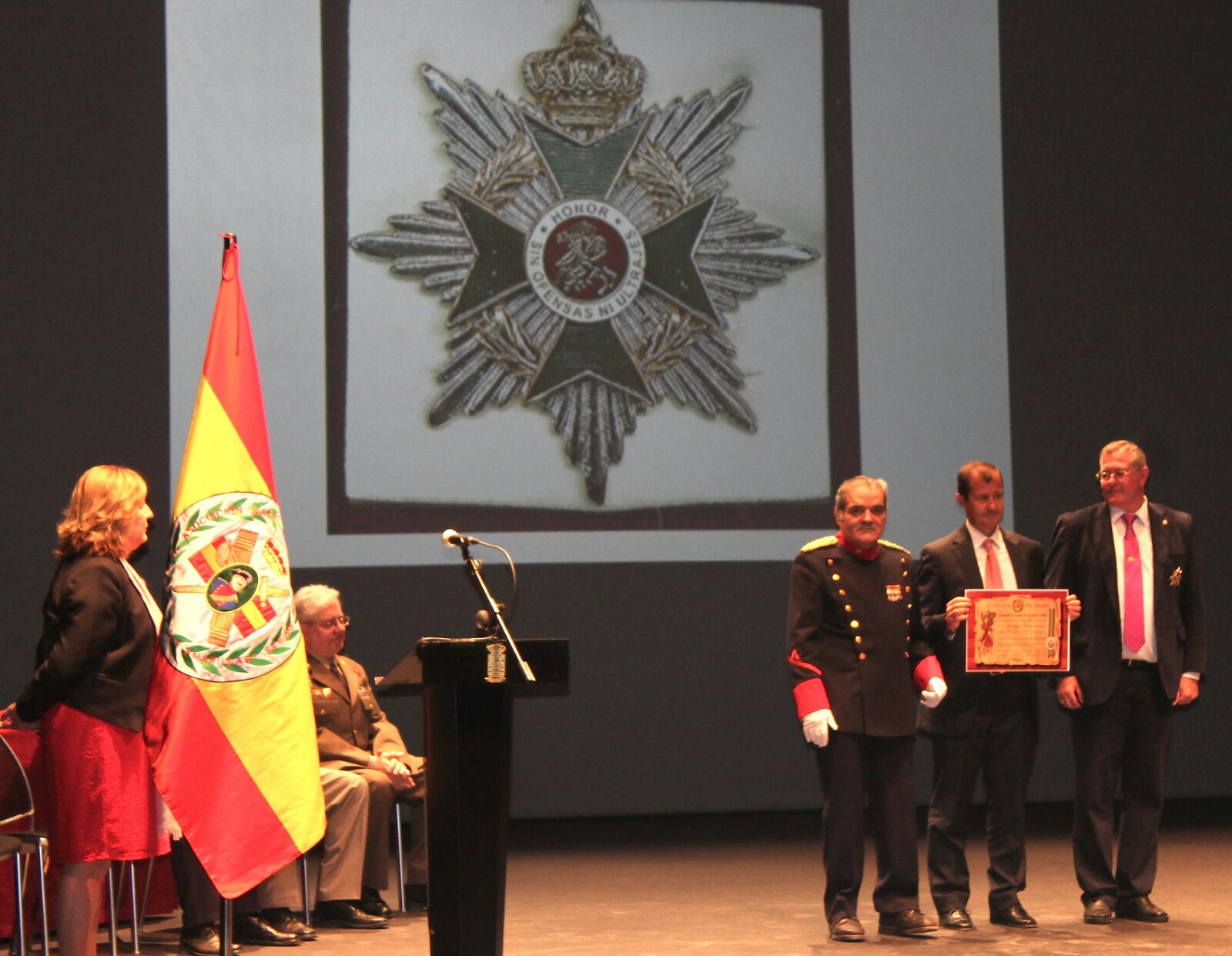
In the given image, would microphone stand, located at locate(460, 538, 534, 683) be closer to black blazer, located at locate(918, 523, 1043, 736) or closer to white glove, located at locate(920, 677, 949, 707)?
white glove, located at locate(920, 677, 949, 707)

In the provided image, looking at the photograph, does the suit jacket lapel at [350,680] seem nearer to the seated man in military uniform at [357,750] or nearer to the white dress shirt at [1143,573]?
the seated man in military uniform at [357,750]

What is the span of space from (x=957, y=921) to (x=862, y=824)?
443 mm

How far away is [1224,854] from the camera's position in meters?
6.16

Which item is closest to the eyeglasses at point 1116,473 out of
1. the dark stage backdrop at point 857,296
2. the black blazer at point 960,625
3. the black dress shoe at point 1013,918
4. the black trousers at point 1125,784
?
the black blazer at point 960,625

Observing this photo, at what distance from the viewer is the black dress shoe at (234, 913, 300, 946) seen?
4.65m

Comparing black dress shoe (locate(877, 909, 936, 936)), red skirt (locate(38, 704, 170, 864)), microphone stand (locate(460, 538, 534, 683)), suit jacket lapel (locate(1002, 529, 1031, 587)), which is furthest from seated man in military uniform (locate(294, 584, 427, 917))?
suit jacket lapel (locate(1002, 529, 1031, 587))

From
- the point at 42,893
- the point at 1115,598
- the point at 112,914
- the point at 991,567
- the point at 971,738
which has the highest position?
the point at 991,567

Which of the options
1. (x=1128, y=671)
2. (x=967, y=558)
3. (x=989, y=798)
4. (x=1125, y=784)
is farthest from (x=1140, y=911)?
(x=967, y=558)

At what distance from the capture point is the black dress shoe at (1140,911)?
4.76 m

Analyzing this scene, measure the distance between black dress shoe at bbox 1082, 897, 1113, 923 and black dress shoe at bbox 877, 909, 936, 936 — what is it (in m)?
0.53

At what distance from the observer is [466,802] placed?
3.42m

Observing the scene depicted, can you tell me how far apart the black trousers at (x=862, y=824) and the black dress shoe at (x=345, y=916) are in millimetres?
1459

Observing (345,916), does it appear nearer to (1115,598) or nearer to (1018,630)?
(1018,630)

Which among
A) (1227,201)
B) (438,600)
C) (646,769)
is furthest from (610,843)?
(1227,201)
